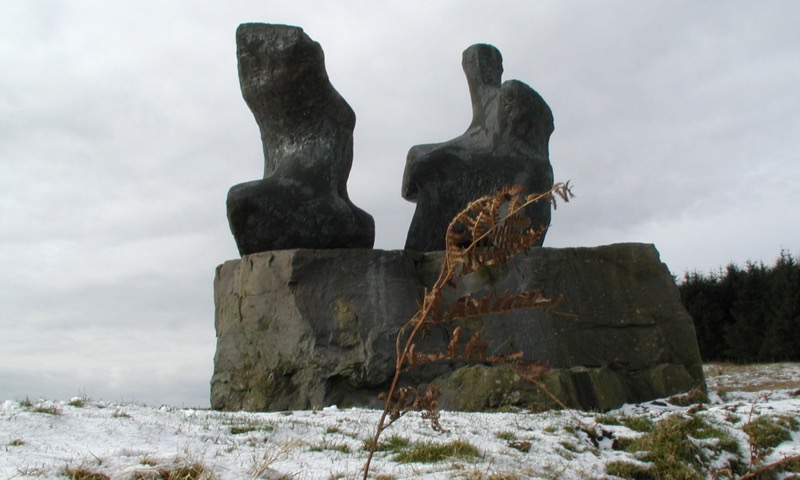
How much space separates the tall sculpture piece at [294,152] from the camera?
6938mm

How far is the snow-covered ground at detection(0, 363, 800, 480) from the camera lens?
305cm

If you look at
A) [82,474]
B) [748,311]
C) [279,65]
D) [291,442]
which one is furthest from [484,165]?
[748,311]

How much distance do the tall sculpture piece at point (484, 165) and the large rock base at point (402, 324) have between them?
1.05m

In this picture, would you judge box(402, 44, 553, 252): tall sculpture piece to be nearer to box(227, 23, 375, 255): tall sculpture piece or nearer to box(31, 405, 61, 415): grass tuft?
box(227, 23, 375, 255): tall sculpture piece

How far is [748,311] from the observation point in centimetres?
1576

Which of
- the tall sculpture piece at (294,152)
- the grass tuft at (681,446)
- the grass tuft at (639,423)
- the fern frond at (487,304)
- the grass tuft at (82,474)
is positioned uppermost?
the tall sculpture piece at (294,152)

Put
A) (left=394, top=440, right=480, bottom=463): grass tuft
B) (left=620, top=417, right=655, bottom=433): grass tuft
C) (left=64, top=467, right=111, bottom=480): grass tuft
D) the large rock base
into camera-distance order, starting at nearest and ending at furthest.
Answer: (left=64, top=467, right=111, bottom=480): grass tuft
(left=394, top=440, right=480, bottom=463): grass tuft
(left=620, top=417, right=655, bottom=433): grass tuft
the large rock base

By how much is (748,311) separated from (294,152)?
11297 millimetres

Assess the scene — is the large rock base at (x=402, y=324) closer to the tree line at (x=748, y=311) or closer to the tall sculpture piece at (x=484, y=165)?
the tall sculpture piece at (x=484, y=165)

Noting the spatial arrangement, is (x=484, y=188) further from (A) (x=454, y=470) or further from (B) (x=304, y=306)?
(A) (x=454, y=470)

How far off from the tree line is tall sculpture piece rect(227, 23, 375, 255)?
9987 mm

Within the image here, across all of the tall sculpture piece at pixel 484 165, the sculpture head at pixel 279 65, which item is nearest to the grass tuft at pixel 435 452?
the tall sculpture piece at pixel 484 165

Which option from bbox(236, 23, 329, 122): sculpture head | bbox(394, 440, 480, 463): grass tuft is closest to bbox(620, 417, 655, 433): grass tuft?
bbox(394, 440, 480, 463): grass tuft

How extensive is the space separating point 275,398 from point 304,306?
2.40ft
